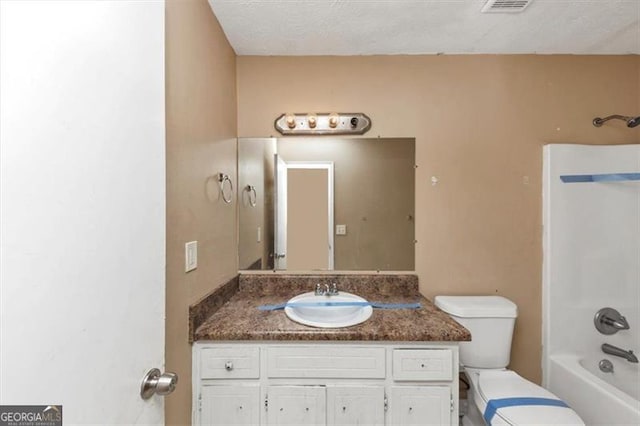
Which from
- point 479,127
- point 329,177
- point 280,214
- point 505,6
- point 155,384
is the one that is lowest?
point 155,384

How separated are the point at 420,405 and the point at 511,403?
1.40 ft

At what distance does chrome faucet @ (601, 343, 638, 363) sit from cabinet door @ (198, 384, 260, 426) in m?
2.07

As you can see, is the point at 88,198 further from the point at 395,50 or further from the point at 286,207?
the point at 395,50

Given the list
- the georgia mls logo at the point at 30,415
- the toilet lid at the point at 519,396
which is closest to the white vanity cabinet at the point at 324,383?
the toilet lid at the point at 519,396

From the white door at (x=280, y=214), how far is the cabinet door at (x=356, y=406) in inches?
32.8

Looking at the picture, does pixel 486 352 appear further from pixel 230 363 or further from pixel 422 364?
pixel 230 363

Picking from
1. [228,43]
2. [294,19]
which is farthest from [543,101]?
[228,43]

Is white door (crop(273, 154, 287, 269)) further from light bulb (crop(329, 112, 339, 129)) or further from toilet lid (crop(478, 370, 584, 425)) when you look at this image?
toilet lid (crop(478, 370, 584, 425))

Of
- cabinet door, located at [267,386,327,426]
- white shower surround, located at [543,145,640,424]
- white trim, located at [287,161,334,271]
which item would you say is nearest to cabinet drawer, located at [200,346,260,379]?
cabinet door, located at [267,386,327,426]

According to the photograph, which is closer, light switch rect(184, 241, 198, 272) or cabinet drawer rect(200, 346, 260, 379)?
light switch rect(184, 241, 198, 272)

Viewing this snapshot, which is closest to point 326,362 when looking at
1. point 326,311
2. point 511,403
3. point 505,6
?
point 326,311

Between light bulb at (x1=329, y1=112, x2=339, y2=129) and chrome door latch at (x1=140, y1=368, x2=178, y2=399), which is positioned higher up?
light bulb at (x1=329, y1=112, x2=339, y2=129)

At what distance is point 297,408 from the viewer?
4.31 ft

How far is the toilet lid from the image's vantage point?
1.25 meters
